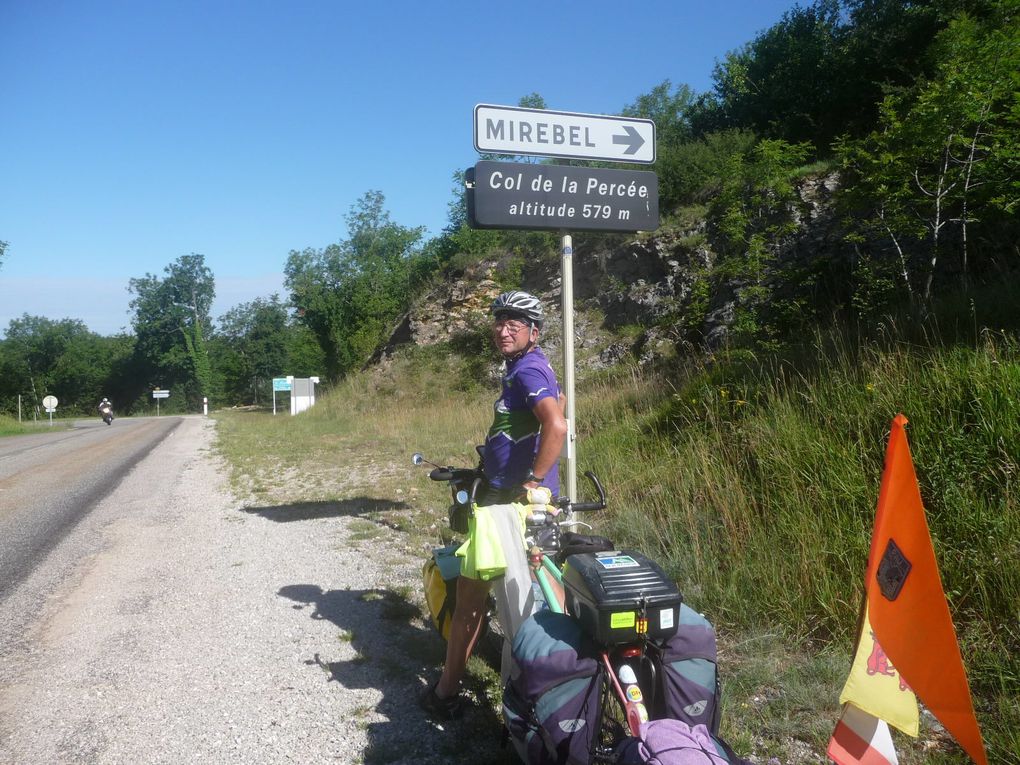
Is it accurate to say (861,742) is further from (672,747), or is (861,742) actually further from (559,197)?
(559,197)

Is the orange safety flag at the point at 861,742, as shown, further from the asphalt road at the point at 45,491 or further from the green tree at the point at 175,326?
the green tree at the point at 175,326

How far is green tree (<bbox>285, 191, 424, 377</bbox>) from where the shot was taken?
41531 millimetres

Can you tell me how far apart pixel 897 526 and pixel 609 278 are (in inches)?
734

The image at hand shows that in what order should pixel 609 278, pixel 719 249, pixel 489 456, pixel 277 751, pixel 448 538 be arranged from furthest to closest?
pixel 609 278
pixel 719 249
pixel 448 538
pixel 489 456
pixel 277 751

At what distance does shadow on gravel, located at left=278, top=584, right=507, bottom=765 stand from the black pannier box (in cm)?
109

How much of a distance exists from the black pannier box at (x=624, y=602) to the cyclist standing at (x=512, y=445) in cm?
54

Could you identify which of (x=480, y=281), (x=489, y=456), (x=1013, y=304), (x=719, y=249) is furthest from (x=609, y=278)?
(x=489, y=456)

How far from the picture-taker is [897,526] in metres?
2.08

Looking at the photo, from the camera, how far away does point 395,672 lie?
3.73 m

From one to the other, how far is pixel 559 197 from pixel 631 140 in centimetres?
68

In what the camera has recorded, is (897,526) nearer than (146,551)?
Yes

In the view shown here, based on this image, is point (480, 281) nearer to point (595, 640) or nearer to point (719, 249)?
point (719, 249)

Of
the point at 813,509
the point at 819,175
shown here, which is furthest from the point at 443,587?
the point at 819,175

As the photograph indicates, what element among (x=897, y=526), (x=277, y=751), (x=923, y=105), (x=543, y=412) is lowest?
(x=277, y=751)
